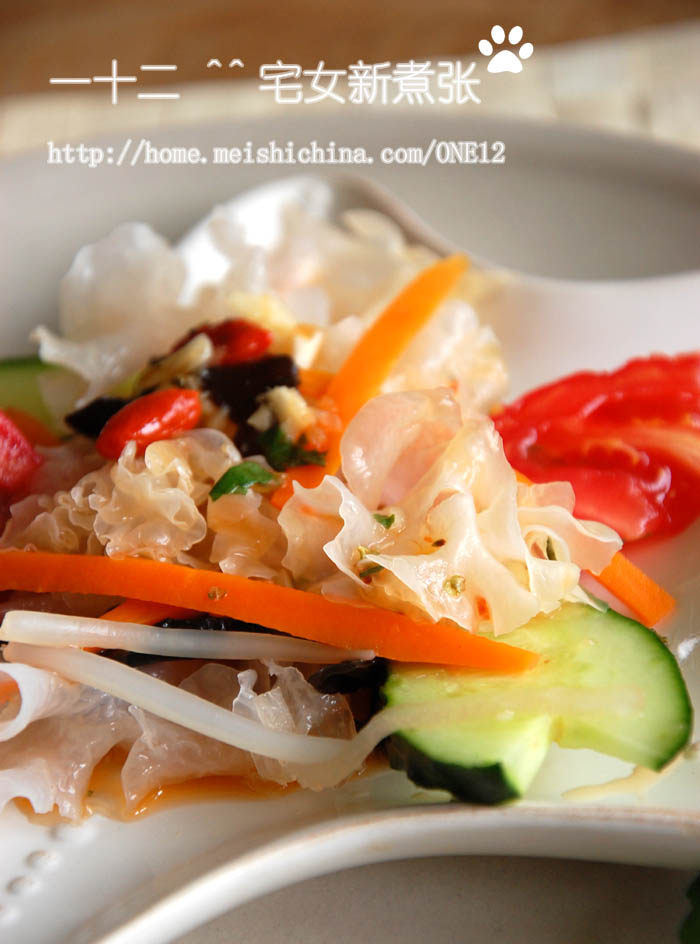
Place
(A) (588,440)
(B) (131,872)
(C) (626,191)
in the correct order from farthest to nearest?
(C) (626,191)
(A) (588,440)
(B) (131,872)

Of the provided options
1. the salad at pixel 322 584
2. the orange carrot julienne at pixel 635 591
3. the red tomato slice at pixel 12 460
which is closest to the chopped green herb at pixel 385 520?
the salad at pixel 322 584

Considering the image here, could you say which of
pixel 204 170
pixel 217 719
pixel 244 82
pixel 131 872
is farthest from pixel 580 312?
pixel 244 82

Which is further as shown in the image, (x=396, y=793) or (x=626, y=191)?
(x=626, y=191)

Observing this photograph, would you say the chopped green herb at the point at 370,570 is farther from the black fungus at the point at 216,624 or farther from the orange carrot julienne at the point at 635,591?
the orange carrot julienne at the point at 635,591

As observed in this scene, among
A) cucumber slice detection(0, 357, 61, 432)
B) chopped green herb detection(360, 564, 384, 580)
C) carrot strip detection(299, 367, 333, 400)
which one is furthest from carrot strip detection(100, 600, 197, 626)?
A: cucumber slice detection(0, 357, 61, 432)

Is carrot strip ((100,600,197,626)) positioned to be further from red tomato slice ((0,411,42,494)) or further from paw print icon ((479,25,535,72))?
paw print icon ((479,25,535,72))

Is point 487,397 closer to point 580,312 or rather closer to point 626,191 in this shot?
point 580,312
